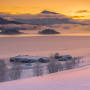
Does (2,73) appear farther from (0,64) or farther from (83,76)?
(83,76)

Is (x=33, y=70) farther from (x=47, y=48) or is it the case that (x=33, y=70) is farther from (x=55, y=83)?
(x=47, y=48)

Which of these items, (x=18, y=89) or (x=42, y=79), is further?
(x=42, y=79)

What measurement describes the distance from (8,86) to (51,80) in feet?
3.75

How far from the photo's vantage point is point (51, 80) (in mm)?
7035

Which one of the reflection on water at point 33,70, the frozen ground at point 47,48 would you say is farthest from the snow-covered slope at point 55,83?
the frozen ground at point 47,48

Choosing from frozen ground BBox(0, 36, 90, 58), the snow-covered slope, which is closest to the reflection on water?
the snow-covered slope

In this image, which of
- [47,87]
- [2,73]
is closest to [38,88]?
[47,87]

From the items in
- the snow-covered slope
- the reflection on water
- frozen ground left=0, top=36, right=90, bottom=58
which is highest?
the snow-covered slope

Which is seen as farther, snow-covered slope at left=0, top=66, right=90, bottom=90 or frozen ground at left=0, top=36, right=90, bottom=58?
frozen ground at left=0, top=36, right=90, bottom=58

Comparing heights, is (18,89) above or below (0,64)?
above

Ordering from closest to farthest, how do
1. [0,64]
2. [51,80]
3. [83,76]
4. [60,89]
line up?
1. [60,89]
2. [51,80]
3. [83,76]
4. [0,64]

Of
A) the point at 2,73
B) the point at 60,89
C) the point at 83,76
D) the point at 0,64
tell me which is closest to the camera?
the point at 60,89

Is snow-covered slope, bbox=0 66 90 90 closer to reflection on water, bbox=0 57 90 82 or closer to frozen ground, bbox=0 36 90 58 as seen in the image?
reflection on water, bbox=0 57 90 82

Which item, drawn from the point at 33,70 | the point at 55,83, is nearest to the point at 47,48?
the point at 33,70
